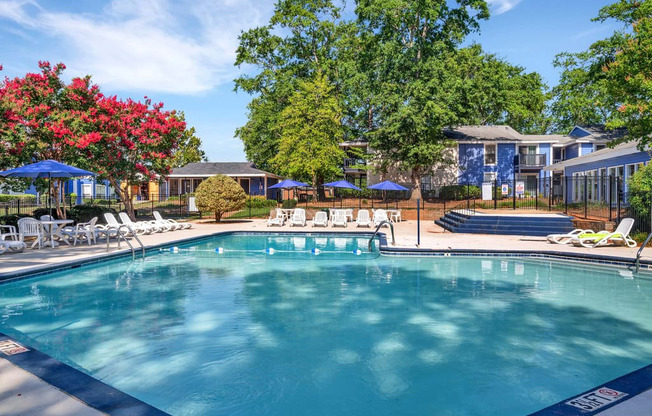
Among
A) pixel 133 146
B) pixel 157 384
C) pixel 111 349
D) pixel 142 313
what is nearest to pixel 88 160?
pixel 133 146

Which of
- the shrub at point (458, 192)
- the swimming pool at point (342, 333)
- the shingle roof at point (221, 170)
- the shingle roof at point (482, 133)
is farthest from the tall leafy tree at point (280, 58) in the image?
the swimming pool at point (342, 333)

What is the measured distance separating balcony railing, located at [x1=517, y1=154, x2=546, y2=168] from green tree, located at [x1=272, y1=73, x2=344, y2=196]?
657 inches

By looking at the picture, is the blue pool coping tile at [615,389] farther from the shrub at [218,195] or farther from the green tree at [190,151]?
the green tree at [190,151]

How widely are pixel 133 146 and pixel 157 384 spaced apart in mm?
20312

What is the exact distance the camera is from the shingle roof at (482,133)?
125ft

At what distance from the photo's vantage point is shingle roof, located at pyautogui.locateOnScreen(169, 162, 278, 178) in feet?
141

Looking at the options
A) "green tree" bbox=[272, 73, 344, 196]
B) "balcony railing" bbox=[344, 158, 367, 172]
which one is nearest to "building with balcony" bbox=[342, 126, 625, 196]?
"balcony railing" bbox=[344, 158, 367, 172]

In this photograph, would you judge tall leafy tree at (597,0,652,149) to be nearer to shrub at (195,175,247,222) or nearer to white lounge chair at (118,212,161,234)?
shrub at (195,175,247,222)

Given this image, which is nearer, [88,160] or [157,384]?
[157,384]

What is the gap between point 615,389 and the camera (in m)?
4.06

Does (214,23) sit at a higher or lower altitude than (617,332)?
higher

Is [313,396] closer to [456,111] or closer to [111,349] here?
[111,349]

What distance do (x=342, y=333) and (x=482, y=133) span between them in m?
37.1

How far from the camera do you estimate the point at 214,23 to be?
2139 centimetres
